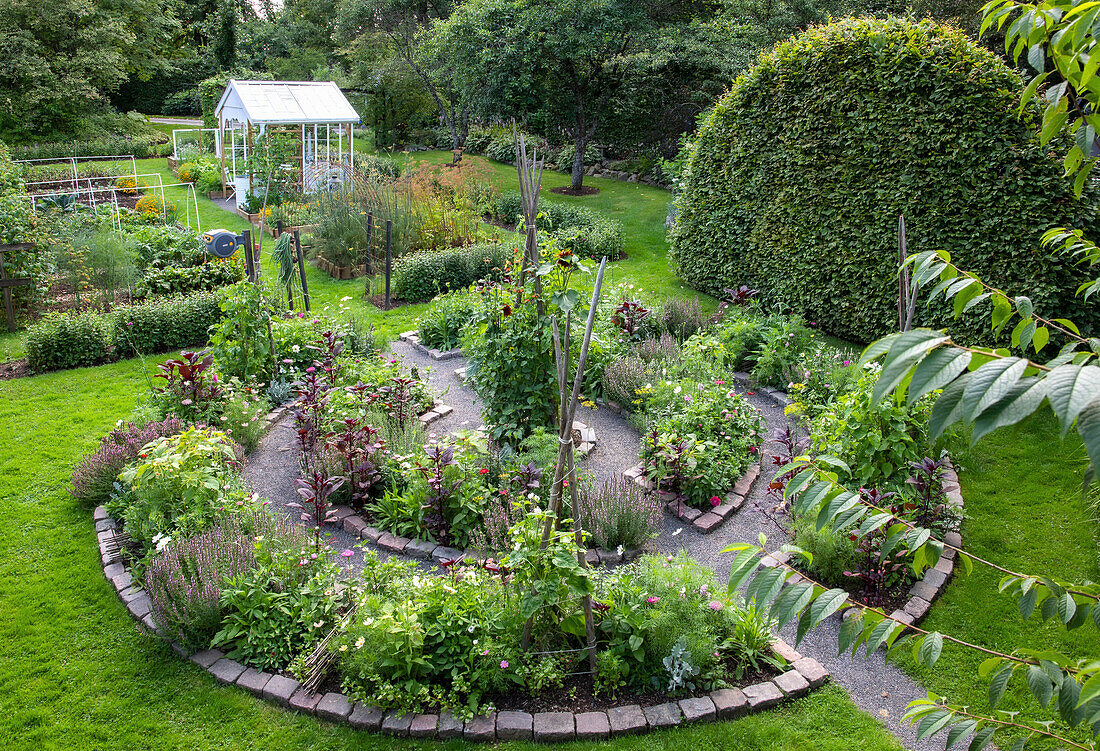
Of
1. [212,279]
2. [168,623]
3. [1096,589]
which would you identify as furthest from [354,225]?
[1096,589]

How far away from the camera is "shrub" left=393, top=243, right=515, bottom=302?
32.2 feet

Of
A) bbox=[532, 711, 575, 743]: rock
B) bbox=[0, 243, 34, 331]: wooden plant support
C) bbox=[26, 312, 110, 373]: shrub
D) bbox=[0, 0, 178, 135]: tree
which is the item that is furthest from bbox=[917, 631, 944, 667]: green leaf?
bbox=[0, 0, 178, 135]: tree

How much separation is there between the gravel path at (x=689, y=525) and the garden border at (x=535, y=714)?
256 millimetres

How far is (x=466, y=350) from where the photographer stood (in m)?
6.09

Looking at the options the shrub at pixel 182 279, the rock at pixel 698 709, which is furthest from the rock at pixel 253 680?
the shrub at pixel 182 279

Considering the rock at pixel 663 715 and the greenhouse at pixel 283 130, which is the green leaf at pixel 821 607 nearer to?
the rock at pixel 663 715

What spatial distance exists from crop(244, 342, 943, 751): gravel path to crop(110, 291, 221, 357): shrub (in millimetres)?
2292

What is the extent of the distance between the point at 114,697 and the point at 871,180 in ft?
26.8

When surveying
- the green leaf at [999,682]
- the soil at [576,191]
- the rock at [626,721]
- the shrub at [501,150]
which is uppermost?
the shrub at [501,150]

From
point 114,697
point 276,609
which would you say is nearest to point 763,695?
point 276,609

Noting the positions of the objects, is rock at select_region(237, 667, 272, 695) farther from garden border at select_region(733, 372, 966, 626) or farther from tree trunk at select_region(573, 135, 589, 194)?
tree trunk at select_region(573, 135, 589, 194)

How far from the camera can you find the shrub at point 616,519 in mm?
4676

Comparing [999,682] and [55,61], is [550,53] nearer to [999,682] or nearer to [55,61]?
[55,61]

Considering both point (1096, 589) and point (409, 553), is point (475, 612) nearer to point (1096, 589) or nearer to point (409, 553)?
point (409, 553)
